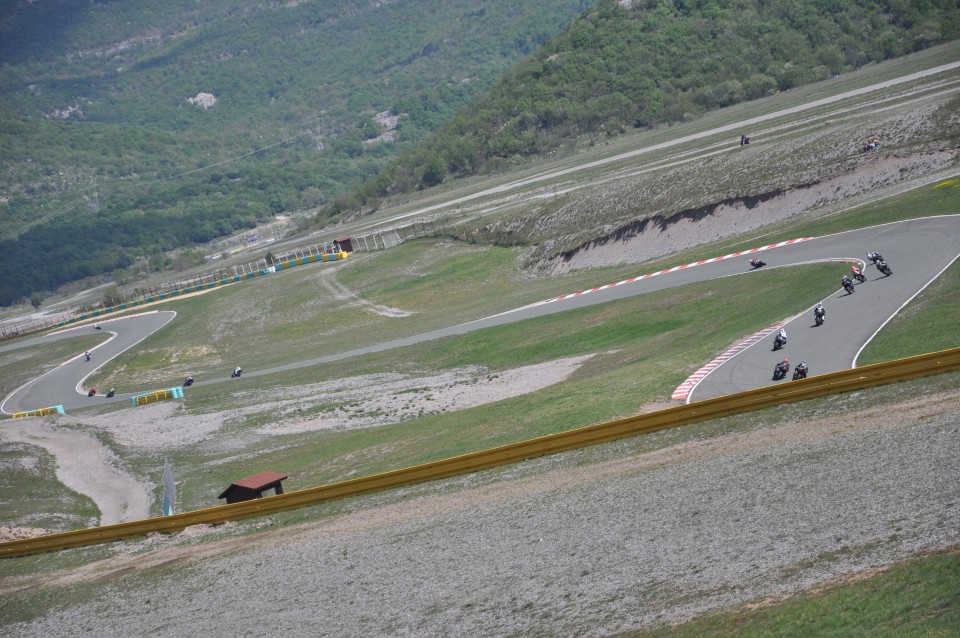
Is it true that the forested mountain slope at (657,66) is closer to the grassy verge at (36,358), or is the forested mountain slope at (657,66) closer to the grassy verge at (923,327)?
the grassy verge at (36,358)

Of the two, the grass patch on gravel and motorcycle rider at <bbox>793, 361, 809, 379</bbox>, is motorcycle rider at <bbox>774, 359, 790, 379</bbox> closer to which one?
motorcycle rider at <bbox>793, 361, 809, 379</bbox>

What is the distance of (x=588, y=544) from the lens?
17562mm

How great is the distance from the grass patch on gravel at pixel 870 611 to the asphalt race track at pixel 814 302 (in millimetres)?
13163

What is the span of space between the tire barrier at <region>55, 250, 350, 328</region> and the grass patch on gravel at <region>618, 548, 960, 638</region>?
3313 inches

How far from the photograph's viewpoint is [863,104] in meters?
71.4

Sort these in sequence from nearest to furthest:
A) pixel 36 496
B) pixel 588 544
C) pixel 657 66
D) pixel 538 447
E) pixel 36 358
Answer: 1. pixel 588 544
2. pixel 538 447
3. pixel 36 496
4. pixel 36 358
5. pixel 657 66

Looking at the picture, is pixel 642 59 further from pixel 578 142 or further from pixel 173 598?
pixel 173 598

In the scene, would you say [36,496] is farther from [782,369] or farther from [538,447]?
[782,369]

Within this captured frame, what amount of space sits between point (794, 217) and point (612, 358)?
66.3ft

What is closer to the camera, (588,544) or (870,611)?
(870,611)

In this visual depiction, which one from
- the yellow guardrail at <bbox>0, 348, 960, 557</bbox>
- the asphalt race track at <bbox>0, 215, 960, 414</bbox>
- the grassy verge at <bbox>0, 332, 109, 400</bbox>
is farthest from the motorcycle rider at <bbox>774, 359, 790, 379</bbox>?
the grassy verge at <bbox>0, 332, 109, 400</bbox>

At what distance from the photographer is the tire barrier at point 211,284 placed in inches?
3846

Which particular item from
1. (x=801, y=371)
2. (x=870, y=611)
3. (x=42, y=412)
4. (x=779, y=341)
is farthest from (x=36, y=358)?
(x=870, y=611)

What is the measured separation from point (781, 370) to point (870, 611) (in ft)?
47.2
